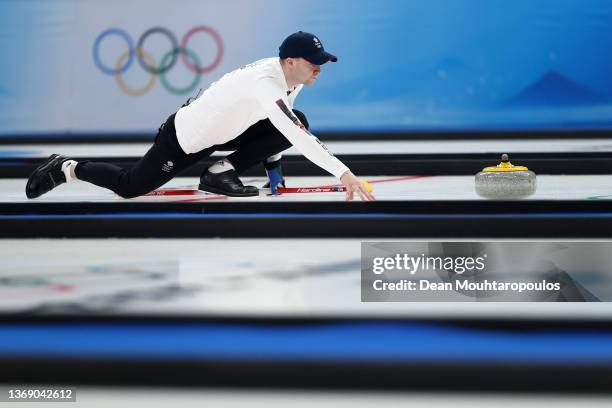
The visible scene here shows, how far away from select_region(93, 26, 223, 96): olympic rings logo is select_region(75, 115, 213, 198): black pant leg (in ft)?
10.2

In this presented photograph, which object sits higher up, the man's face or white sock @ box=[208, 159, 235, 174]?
the man's face

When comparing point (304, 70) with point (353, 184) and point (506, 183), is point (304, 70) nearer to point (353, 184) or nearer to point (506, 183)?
point (353, 184)

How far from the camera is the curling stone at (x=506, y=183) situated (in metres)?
2.65

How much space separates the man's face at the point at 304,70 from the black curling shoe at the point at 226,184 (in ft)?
1.74

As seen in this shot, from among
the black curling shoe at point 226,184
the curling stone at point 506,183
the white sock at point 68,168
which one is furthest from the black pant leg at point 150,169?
the curling stone at point 506,183

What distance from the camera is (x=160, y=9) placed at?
19.6 feet

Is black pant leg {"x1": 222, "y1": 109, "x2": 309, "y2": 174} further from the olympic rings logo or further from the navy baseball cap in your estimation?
the olympic rings logo

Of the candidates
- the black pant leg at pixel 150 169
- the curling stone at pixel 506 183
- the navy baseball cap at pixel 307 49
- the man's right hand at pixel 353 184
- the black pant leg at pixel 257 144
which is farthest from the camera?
the black pant leg at pixel 257 144

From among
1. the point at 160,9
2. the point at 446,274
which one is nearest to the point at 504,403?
the point at 446,274

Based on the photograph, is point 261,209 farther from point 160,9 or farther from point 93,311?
point 160,9

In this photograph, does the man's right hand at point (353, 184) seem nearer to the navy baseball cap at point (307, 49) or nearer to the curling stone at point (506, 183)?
the navy baseball cap at point (307, 49)

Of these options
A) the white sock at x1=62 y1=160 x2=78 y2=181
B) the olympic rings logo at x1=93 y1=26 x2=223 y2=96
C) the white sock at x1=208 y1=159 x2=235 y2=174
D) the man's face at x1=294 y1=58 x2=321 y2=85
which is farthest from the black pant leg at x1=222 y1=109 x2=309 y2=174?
the olympic rings logo at x1=93 y1=26 x2=223 y2=96

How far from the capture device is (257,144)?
9.53ft

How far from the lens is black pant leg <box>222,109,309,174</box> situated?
2.88 m
